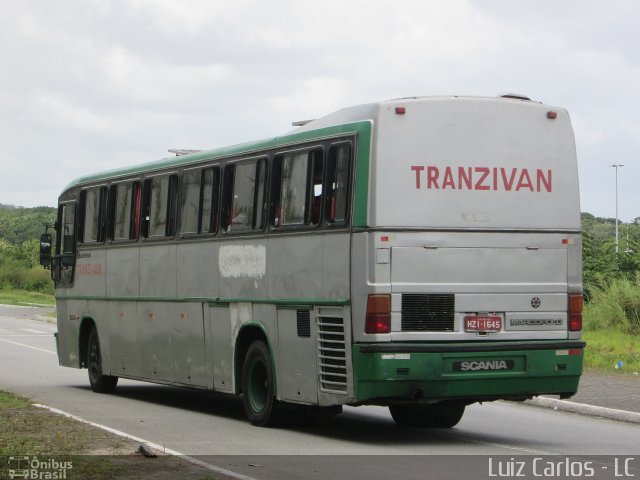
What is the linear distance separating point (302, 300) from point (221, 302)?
2392 mm

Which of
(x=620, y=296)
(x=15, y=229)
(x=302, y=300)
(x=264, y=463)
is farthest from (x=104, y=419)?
(x=15, y=229)

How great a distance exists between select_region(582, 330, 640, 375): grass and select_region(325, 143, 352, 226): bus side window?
11.2 meters

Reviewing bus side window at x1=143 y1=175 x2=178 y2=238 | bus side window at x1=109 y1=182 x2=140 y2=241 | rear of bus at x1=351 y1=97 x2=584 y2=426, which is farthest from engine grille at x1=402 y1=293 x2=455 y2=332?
bus side window at x1=109 y1=182 x2=140 y2=241

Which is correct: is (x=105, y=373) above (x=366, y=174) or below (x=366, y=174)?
below

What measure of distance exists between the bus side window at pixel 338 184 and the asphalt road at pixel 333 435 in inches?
96.8

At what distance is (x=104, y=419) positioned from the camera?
17406mm

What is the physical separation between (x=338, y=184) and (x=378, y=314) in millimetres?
1577

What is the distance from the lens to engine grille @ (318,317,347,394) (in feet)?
48.4

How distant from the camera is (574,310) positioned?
15.3 metres

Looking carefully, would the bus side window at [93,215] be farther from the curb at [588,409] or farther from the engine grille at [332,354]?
→ the engine grille at [332,354]

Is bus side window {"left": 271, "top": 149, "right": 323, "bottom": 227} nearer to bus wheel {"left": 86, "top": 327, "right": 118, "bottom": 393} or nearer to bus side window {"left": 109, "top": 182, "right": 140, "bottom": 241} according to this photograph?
bus side window {"left": 109, "top": 182, "right": 140, "bottom": 241}

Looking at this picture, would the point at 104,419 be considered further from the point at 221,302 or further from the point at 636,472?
the point at 636,472

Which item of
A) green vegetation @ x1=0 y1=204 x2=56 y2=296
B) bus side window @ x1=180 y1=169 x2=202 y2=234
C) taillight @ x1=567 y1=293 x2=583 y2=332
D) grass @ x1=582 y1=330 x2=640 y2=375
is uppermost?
green vegetation @ x1=0 y1=204 x2=56 y2=296

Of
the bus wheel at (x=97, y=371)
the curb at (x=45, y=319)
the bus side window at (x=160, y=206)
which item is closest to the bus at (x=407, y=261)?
the bus side window at (x=160, y=206)
